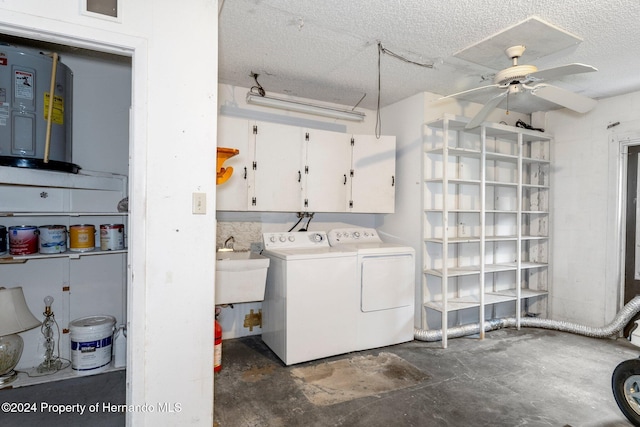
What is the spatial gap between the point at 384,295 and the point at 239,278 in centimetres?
138

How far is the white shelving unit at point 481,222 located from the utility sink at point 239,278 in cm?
172

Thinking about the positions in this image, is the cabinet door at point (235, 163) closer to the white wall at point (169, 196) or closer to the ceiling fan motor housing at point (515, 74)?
the white wall at point (169, 196)

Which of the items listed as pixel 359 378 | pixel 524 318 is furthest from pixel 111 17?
pixel 524 318

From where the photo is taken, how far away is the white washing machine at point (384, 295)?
3107 millimetres

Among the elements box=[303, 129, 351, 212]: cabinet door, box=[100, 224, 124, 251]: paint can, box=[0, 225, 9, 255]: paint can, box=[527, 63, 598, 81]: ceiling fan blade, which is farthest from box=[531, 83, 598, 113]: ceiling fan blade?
box=[0, 225, 9, 255]: paint can

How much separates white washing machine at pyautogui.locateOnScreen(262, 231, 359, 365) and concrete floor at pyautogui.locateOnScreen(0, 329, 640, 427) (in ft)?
0.43

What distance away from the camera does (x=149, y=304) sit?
1.71 m

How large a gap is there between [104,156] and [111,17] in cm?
162

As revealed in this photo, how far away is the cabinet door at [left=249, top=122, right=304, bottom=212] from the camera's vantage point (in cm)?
309

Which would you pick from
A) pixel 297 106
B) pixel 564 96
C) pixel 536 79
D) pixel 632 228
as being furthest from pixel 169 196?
pixel 632 228

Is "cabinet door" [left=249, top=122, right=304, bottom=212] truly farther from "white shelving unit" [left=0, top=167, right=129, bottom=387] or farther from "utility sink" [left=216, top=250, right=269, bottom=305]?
"white shelving unit" [left=0, top=167, right=129, bottom=387]

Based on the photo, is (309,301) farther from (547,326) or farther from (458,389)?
(547,326)

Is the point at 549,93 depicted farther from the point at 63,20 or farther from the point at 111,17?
the point at 63,20

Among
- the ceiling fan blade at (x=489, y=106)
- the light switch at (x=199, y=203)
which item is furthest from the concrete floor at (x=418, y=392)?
the ceiling fan blade at (x=489, y=106)
